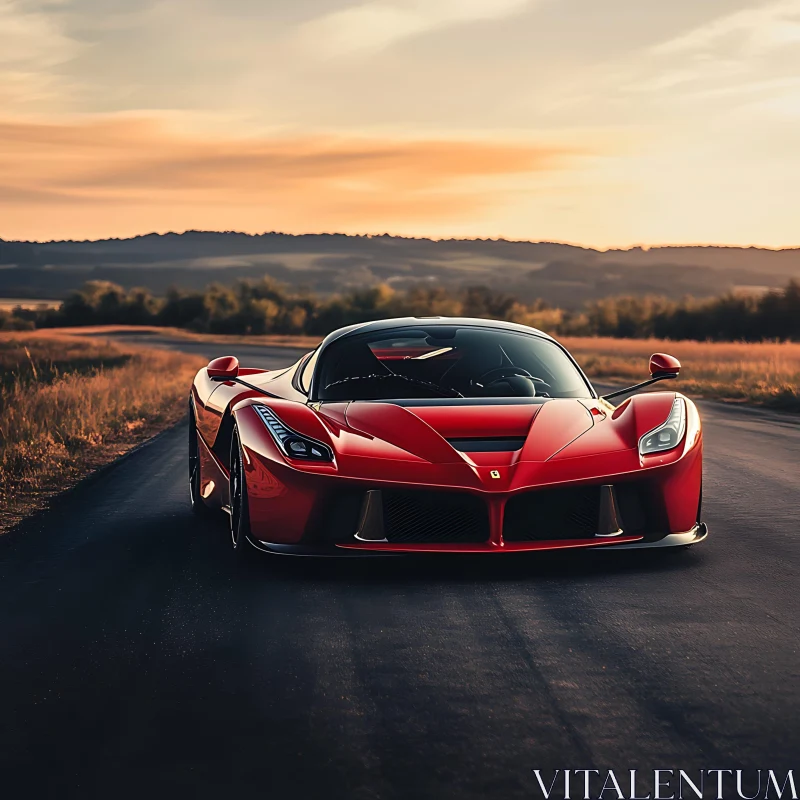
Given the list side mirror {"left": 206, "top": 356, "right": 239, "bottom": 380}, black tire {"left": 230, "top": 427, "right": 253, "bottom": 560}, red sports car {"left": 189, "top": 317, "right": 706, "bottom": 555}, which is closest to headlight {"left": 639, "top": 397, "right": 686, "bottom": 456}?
red sports car {"left": 189, "top": 317, "right": 706, "bottom": 555}

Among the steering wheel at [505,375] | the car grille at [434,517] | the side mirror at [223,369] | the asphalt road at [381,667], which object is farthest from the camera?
the side mirror at [223,369]

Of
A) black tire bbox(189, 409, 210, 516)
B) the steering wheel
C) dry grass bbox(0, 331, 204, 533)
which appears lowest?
dry grass bbox(0, 331, 204, 533)

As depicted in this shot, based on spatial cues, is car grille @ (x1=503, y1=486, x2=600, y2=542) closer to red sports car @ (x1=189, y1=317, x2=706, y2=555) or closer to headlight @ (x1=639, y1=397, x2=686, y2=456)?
A: red sports car @ (x1=189, y1=317, x2=706, y2=555)

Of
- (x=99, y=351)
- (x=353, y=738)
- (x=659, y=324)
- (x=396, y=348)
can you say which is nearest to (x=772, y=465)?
(x=396, y=348)

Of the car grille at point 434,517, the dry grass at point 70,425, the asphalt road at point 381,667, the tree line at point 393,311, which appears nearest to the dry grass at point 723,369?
the dry grass at point 70,425

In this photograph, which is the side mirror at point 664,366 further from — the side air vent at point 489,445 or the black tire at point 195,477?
the black tire at point 195,477

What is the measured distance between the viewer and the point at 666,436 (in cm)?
686

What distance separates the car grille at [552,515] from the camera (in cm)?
633

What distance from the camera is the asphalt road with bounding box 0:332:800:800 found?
3744mm

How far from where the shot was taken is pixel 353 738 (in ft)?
13.1

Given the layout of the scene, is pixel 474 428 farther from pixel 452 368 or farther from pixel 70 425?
pixel 70 425

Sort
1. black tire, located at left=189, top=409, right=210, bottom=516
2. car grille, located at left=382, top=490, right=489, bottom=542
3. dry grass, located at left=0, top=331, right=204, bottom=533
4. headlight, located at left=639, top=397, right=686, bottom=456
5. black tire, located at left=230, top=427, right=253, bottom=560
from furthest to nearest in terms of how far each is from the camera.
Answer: dry grass, located at left=0, top=331, right=204, bottom=533, black tire, located at left=189, top=409, right=210, bottom=516, black tire, located at left=230, top=427, right=253, bottom=560, headlight, located at left=639, top=397, right=686, bottom=456, car grille, located at left=382, top=490, right=489, bottom=542

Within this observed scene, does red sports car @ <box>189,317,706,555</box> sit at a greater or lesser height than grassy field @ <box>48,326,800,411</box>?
greater

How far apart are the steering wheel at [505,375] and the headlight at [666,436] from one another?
3.25 feet
